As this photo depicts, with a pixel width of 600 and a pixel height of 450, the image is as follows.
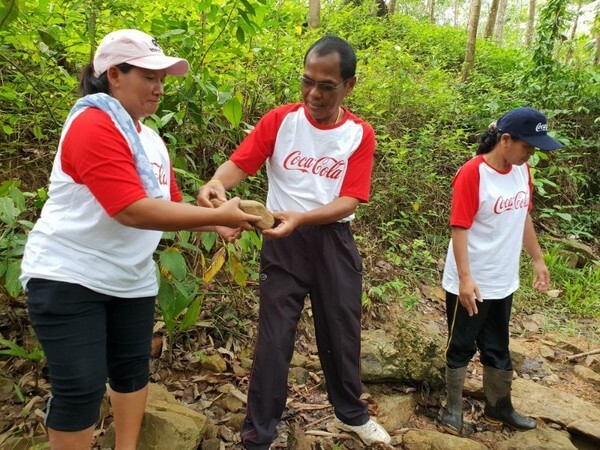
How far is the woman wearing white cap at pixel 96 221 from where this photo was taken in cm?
152

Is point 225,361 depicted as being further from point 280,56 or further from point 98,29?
point 280,56

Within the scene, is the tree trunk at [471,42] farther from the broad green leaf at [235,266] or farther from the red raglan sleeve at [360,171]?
the broad green leaf at [235,266]

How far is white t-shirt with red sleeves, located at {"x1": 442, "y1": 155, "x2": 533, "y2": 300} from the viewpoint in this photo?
2.44m

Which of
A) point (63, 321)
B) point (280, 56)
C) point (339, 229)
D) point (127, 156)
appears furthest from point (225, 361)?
point (280, 56)

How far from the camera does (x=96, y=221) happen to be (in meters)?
1.63

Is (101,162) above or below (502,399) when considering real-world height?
above

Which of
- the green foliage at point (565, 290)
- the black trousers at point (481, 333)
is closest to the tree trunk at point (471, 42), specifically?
the green foliage at point (565, 290)

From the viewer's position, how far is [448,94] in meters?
6.99

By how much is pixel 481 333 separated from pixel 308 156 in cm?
150

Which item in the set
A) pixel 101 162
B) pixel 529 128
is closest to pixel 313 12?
pixel 529 128

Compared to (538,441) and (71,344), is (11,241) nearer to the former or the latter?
(71,344)

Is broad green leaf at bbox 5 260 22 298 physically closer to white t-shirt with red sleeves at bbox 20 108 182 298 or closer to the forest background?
the forest background

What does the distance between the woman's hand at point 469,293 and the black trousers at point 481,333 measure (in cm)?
13

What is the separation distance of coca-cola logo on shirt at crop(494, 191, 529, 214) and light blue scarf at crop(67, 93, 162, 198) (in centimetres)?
172
